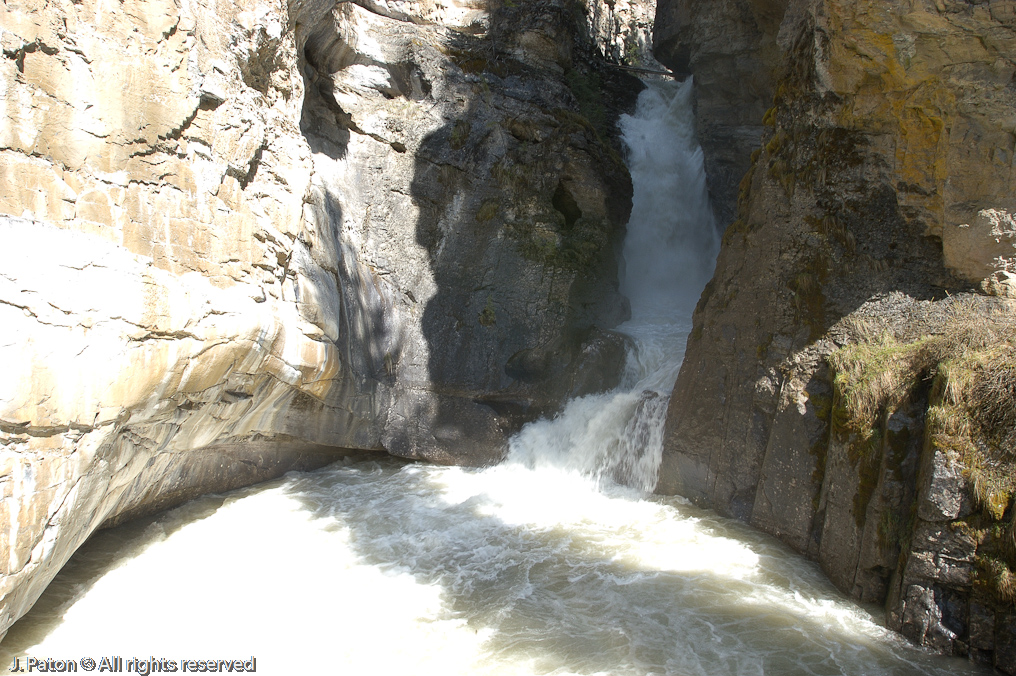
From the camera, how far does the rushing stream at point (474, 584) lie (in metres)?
4.94

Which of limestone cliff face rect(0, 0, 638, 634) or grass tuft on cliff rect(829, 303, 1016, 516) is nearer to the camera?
limestone cliff face rect(0, 0, 638, 634)

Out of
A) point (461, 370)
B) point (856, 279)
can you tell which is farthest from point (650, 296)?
point (856, 279)

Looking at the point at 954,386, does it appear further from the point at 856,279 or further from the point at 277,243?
the point at 277,243

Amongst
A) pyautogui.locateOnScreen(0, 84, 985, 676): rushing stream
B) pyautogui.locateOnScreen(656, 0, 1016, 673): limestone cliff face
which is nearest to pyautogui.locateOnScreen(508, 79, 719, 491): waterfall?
pyautogui.locateOnScreen(0, 84, 985, 676): rushing stream

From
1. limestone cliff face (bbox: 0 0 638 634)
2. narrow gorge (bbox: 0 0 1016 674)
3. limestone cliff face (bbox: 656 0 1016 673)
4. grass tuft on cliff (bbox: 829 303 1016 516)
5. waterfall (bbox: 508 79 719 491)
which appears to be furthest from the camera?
waterfall (bbox: 508 79 719 491)

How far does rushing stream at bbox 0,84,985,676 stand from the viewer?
4.94 meters

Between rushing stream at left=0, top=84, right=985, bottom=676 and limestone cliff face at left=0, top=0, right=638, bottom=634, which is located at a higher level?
limestone cliff face at left=0, top=0, right=638, bottom=634

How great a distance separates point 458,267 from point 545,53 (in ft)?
17.2

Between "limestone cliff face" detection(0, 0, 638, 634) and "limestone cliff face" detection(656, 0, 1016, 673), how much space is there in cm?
328

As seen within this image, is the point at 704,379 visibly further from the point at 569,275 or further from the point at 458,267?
the point at 458,267

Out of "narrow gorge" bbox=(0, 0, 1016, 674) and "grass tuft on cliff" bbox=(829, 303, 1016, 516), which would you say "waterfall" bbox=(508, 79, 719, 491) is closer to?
"narrow gorge" bbox=(0, 0, 1016, 674)

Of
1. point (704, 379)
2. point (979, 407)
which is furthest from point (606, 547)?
point (979, 407)

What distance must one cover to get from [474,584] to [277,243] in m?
4.16

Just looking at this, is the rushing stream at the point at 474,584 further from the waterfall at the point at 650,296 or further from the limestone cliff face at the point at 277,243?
the limestone cliff face at the point at 277,243
